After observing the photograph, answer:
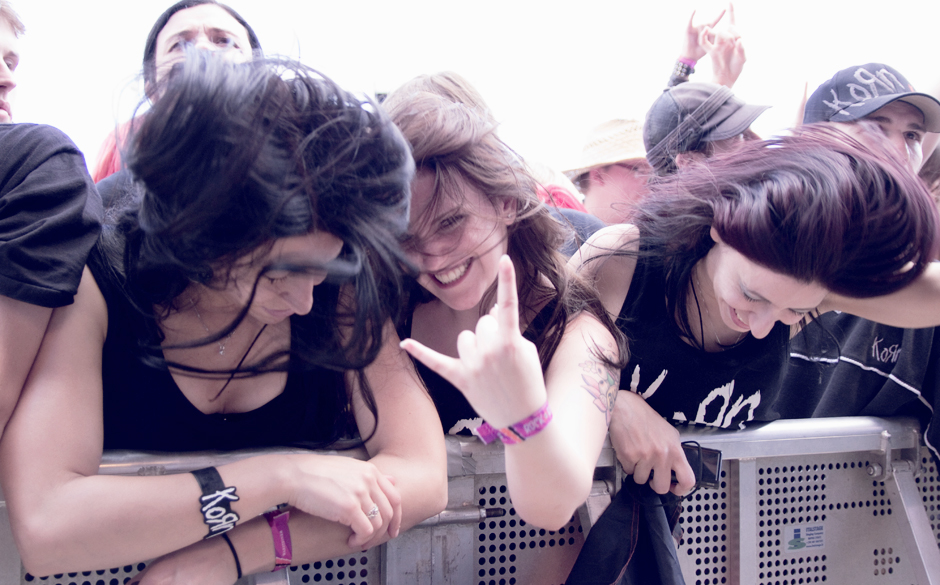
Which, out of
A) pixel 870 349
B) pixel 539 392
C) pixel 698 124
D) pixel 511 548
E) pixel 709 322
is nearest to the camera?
pixel 539 392

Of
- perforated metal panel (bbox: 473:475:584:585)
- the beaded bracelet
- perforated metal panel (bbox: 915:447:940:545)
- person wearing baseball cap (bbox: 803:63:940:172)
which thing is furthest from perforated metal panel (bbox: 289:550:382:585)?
the beaded bracelet

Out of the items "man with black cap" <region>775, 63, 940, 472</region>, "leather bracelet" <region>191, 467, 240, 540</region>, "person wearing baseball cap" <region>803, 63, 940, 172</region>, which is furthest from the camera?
"person wearing baseball cap" <region>803, 63, 940, 172</region>

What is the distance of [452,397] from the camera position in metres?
1.32

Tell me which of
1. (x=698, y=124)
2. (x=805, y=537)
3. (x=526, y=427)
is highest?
(x=698, y=124)

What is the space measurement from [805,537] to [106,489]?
1278mm

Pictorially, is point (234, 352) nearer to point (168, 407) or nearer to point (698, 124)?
point (168, 407)

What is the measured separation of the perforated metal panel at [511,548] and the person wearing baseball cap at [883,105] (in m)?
1.31

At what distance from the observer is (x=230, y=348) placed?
1168mm

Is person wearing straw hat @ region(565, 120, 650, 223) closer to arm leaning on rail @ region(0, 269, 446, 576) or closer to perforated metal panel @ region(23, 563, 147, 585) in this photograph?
arm leaning on rail @ region(0, 269, 446, 576)

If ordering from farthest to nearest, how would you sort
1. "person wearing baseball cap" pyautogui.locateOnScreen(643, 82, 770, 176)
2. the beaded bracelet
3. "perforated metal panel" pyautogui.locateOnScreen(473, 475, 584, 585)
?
the beaded bracelet, "person wearing baseball cap" pyautogui.locateOnScreen(643, 82, 770, 176), "perforated metal panel" pyautogui.locateOnScreen(473, 475, 584, 585)

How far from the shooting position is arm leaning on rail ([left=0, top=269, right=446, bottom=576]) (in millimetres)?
910

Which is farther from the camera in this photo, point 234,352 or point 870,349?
point 870,349

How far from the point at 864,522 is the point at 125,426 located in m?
1.45

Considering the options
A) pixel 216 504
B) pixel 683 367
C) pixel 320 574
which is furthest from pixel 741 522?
pixel 216 504
